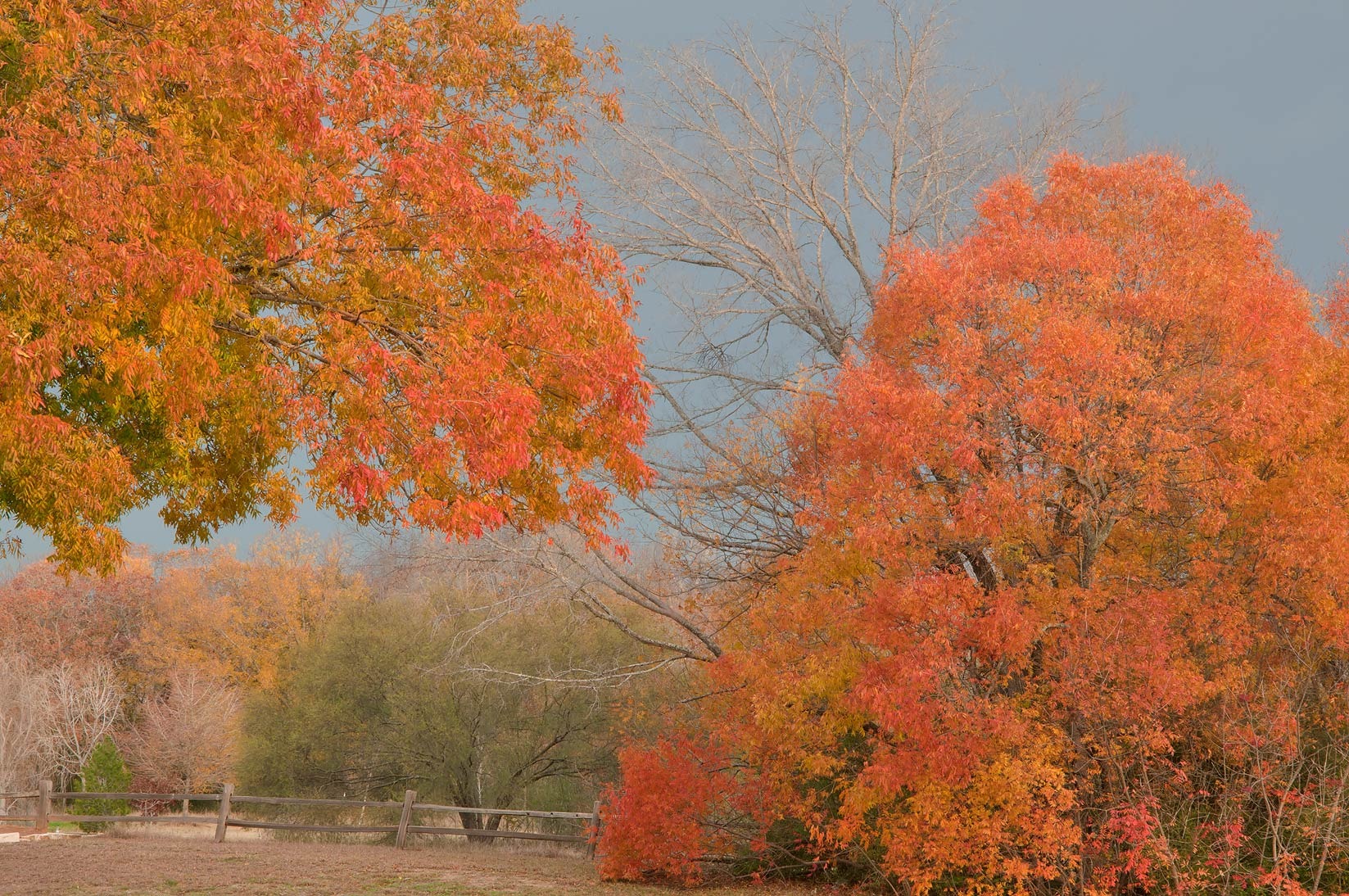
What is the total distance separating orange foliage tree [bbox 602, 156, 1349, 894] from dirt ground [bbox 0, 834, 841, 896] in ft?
15.5

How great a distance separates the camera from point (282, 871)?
56.1 feet

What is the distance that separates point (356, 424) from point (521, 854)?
1726 centimetres

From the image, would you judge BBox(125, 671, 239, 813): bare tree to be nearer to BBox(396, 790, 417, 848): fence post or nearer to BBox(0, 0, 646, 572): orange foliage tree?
BBox(396, 790, 417, 848): fence post

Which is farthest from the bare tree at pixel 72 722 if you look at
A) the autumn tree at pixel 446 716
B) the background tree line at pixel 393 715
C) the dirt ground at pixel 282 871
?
the dirt ground at pixel 282 871

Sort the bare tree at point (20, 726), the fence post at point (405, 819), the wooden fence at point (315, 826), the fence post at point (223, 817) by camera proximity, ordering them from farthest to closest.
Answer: the bare tree at point (20, 726)
the fence post at point (405, 819)
the wooden fence at point (315, 826)
the fence post at point (223, 817)

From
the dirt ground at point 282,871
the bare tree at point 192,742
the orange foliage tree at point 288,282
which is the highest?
the orange foliage tree at point 288,282

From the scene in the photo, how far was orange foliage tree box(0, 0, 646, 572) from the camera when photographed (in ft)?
23.9

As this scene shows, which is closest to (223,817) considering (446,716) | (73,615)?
(446,716)

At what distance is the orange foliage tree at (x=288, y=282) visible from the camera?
7.29 metres

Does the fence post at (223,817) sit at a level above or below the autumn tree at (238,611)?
below

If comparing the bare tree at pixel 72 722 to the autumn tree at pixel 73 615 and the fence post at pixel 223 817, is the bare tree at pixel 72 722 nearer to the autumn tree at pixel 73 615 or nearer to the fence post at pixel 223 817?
the autumn tree at pixel 73 615

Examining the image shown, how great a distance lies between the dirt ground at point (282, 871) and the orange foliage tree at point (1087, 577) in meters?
4.71

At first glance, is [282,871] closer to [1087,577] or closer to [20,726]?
[1087,577]

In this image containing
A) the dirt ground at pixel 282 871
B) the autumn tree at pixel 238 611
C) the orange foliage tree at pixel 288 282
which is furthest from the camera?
the autumn tree at pixel 238 611
